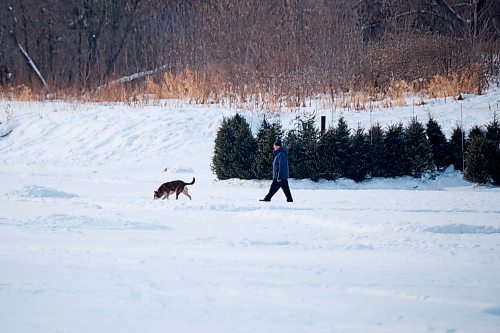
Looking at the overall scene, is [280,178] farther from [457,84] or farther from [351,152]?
[457,84]

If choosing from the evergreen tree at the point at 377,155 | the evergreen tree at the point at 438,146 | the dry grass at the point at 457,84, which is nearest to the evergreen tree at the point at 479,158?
the evergreen tree at the point at 438,146

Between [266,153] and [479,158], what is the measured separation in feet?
22.0

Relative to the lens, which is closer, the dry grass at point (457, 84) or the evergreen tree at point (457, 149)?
the evergreen tree at point (457, 149)

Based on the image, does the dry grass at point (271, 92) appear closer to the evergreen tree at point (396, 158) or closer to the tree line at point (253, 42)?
the tree line at point (253, 42)

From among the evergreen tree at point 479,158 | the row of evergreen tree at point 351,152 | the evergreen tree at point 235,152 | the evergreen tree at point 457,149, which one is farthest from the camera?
the evergreen tree at point 457,149

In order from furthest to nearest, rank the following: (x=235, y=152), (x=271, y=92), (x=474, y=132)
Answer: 1. (x=271, y=92)
2. (x=474, y=132)
3. (x=235, y=152)

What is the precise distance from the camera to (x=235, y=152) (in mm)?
21750

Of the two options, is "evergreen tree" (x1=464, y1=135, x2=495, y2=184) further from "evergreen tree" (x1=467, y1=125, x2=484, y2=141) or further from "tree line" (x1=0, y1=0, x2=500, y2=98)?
"tree line" (x1=0, y1=0, x2=500, y2=98)

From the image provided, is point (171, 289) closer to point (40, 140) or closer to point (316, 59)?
point (40, 140)

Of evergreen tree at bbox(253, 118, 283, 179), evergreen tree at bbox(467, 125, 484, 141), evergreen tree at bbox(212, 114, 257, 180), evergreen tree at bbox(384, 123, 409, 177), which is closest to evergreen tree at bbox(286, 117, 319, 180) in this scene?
evergreen tree at bbox(253, 118, 283, 179)

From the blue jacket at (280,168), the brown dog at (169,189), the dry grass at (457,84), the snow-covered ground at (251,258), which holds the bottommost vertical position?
the snow-covered ground at (251,258)

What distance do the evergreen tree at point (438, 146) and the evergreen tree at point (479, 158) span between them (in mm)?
1645

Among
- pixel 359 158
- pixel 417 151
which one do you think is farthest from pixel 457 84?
pixel 359 158

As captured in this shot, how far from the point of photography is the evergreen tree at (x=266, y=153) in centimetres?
2109
